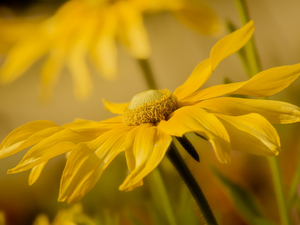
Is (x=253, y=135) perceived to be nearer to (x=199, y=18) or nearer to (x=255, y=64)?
(x=255, y=64)

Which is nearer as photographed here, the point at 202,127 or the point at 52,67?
the point at 202,127

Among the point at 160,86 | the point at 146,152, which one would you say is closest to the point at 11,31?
the point at 146,152

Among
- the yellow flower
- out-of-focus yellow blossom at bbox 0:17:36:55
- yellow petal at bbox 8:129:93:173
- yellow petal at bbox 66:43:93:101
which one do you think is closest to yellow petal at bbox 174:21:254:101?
→ the yellow flower

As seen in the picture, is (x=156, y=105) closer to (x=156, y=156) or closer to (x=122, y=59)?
(x=156, y=156)

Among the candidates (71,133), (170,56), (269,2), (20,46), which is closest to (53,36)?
(20,46)

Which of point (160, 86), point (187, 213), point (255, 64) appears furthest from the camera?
point (160, 86)

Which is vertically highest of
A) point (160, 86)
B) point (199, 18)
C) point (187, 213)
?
point (199, 18)

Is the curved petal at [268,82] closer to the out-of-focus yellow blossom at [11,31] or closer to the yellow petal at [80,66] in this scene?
the yellow petal at [80,66]

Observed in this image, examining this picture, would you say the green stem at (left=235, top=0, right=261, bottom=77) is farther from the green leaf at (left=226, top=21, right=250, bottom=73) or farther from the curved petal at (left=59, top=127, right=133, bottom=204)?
the curved petal at (left=59, top=127, right=133, bottom=204)
